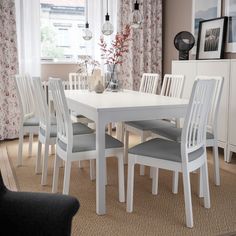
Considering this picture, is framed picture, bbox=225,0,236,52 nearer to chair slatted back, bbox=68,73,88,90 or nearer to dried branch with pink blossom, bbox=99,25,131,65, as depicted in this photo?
dried branch with pink blossom, bbox=99,25,131,65

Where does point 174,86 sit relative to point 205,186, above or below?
above

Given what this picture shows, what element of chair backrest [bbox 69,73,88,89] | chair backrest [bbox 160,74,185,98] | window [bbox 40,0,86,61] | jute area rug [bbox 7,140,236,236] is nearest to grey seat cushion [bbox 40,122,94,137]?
jute area rug [bbox 7,140,236,236]

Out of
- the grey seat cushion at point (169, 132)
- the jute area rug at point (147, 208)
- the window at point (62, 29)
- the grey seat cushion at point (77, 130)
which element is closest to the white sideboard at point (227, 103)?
the jute area rug at point (147, 208)

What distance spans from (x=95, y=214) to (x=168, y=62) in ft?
11.8

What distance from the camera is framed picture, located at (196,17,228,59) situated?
421cm

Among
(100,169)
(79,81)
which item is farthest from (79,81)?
(100,169)

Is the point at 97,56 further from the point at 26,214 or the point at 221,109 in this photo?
the point at 26,214

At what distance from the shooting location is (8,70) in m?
4.80

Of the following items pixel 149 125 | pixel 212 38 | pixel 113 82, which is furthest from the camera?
pixel 212 38

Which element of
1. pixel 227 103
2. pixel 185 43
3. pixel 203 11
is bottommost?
pixel 227 103

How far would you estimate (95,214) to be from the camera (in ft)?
8.16

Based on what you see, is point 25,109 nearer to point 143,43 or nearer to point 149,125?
point 149,125

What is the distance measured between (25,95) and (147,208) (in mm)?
1870

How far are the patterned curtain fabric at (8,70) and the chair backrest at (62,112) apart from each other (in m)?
2.39
